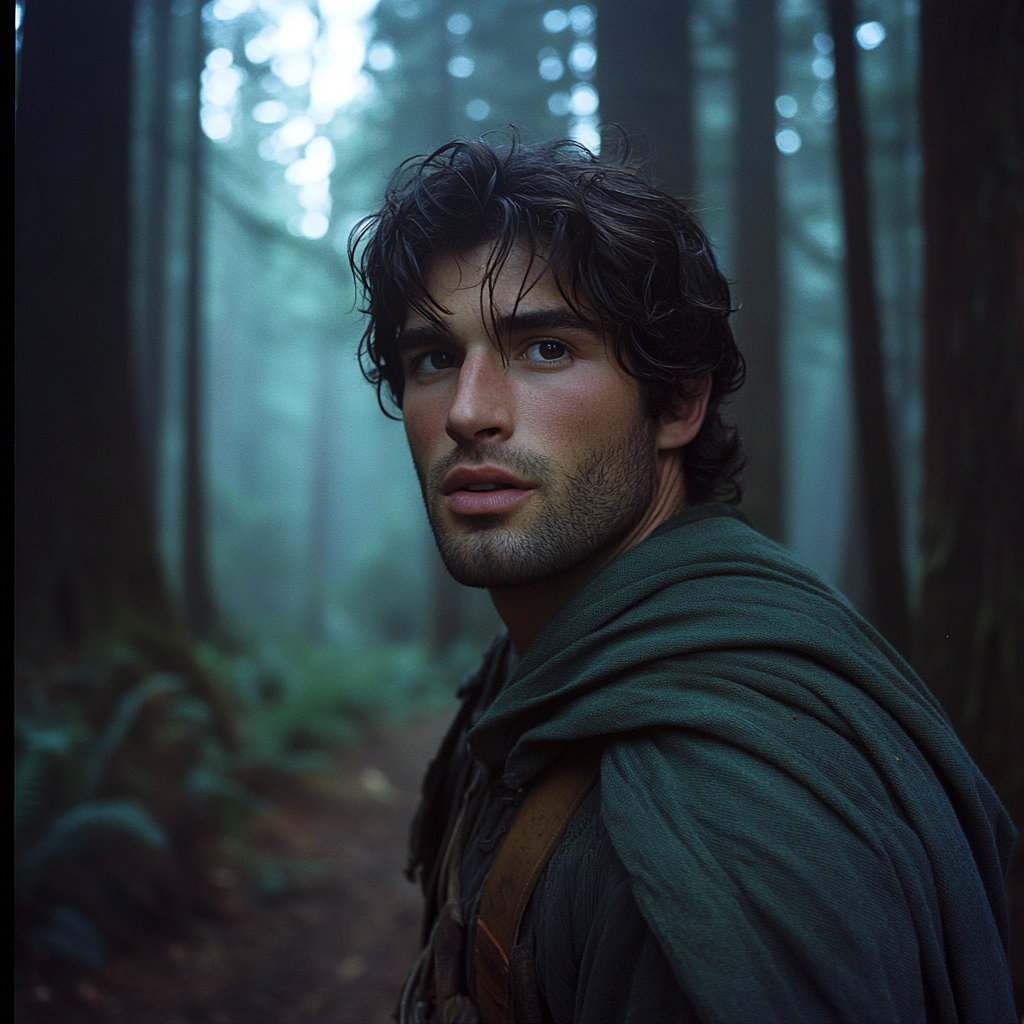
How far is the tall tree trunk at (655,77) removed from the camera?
4.91 meters

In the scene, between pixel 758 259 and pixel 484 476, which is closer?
pixel 484 476

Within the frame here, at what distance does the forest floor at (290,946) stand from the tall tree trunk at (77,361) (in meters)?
1.80

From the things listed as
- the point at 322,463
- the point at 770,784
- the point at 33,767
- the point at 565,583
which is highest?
the point at 565,583

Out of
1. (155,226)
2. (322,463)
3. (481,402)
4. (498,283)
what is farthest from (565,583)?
(322,463)

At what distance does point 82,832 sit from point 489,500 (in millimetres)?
3881

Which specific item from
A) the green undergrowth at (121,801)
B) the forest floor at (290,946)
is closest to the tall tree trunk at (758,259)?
the forest floor at (290,946)

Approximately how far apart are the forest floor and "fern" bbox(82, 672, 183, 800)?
99 cm

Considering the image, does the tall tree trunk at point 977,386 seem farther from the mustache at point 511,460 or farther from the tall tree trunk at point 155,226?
the tall tree trunk at point 155,226

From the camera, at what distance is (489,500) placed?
169 cm

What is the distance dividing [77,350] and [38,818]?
126 inches

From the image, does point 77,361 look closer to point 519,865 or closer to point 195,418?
point 519,865

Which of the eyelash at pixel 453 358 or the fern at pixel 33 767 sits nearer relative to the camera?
A: the eyelash at pixel 453 358

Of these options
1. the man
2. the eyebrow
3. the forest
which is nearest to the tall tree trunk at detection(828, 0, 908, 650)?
the forest

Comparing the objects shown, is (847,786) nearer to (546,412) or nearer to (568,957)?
(568,957)
